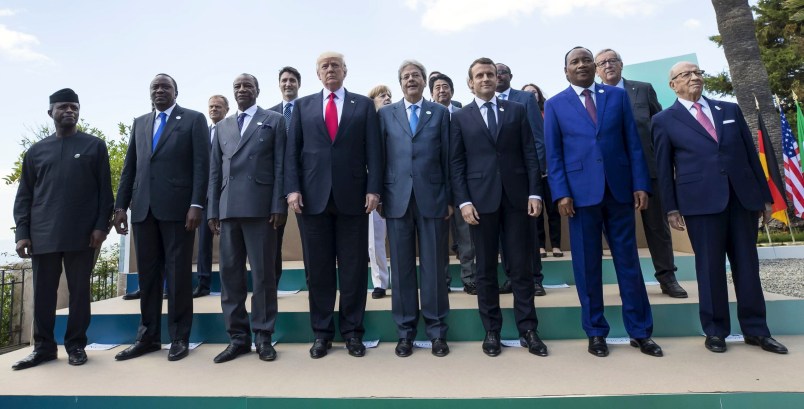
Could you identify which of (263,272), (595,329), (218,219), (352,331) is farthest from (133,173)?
(595,329)

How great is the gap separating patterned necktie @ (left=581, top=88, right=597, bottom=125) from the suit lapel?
1.23m

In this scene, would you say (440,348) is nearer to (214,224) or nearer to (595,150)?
(595,150)

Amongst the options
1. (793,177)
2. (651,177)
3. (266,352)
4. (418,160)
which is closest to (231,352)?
(266,352)

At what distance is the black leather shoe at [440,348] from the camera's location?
278 centimetres

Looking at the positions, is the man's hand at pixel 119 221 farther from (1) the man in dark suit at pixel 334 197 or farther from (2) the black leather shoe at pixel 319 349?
(2) the black leather shoe at pixel 319 349

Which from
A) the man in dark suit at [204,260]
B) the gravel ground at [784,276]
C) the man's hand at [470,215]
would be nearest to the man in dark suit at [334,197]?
the man's hand at [470,215]

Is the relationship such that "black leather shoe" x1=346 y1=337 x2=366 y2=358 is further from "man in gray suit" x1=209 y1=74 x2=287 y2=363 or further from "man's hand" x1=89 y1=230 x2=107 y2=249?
"man's hand" x1=89 y1=230 x2=107 y2=249

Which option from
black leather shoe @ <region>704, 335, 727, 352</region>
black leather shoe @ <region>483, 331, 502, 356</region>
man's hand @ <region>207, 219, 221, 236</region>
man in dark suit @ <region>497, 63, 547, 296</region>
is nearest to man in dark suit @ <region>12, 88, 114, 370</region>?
man's hand @ <region>207, 219, 221, 236</region>

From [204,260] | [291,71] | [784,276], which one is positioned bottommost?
[784,276]

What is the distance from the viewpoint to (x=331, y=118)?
3.07 metres

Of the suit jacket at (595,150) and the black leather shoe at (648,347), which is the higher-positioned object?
the suit jacket at (595,150)

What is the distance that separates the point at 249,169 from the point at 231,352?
1.27 meters

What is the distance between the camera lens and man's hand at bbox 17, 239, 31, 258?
301 cm

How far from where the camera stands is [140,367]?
2.77 meters
